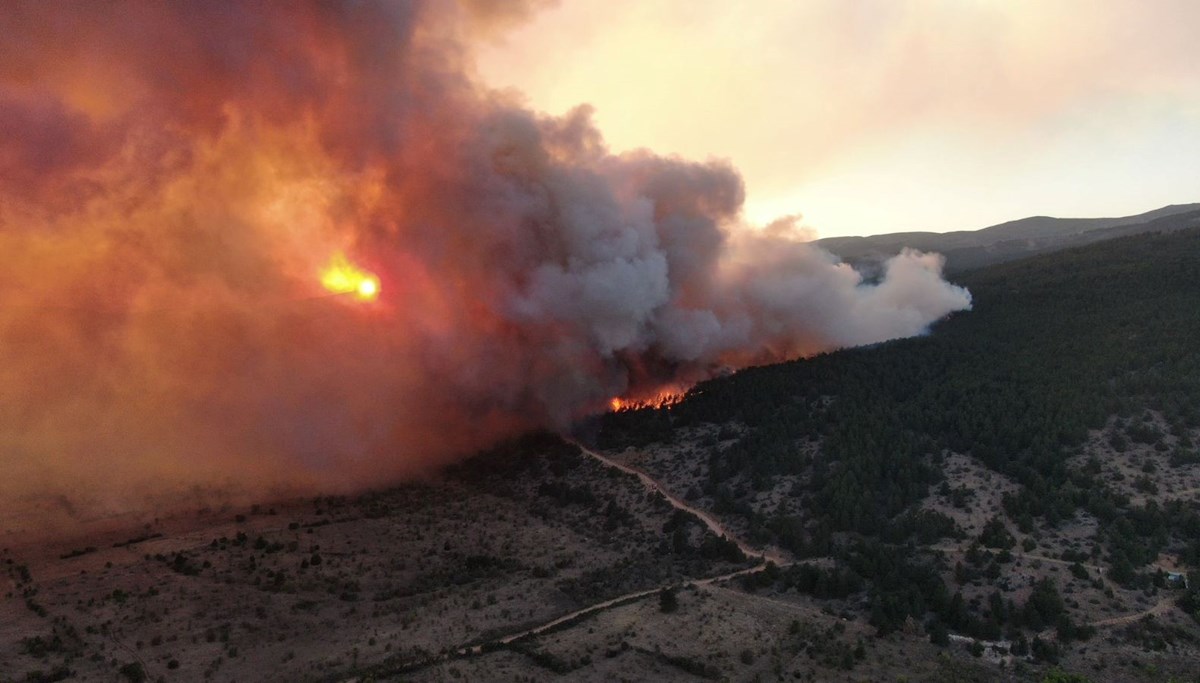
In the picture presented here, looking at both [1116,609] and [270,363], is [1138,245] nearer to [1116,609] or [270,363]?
[1116,609]

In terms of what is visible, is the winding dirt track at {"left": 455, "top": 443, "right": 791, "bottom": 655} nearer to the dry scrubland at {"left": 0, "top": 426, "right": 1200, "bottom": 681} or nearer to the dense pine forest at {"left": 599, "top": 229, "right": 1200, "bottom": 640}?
the dry scrubland at {"left": 0, "top": 426, "right": 1200, "bottom": 681}

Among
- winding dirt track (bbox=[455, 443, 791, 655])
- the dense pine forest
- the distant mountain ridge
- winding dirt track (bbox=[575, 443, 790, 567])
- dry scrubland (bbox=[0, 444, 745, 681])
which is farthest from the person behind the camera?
the distant mountain ridge

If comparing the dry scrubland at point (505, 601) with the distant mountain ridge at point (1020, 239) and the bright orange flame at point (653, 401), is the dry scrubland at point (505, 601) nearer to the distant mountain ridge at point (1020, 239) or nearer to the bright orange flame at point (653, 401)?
the bright orange flame at point (653, 401)

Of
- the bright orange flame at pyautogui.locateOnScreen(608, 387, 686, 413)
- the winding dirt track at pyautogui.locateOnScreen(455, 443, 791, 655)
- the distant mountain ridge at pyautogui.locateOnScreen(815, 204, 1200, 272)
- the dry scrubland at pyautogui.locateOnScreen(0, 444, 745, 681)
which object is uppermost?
the distant mountain ridge at pyautogui.locateOnScreen(815, 204, 1200, 272)

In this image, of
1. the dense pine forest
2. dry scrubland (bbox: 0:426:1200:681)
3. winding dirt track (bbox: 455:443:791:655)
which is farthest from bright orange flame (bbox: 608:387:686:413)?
dry scrubland (bbox: 0:426:1200:681)

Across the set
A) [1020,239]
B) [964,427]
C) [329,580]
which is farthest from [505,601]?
[1020,239]

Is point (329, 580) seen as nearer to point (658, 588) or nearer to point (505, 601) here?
point (505, 601)
